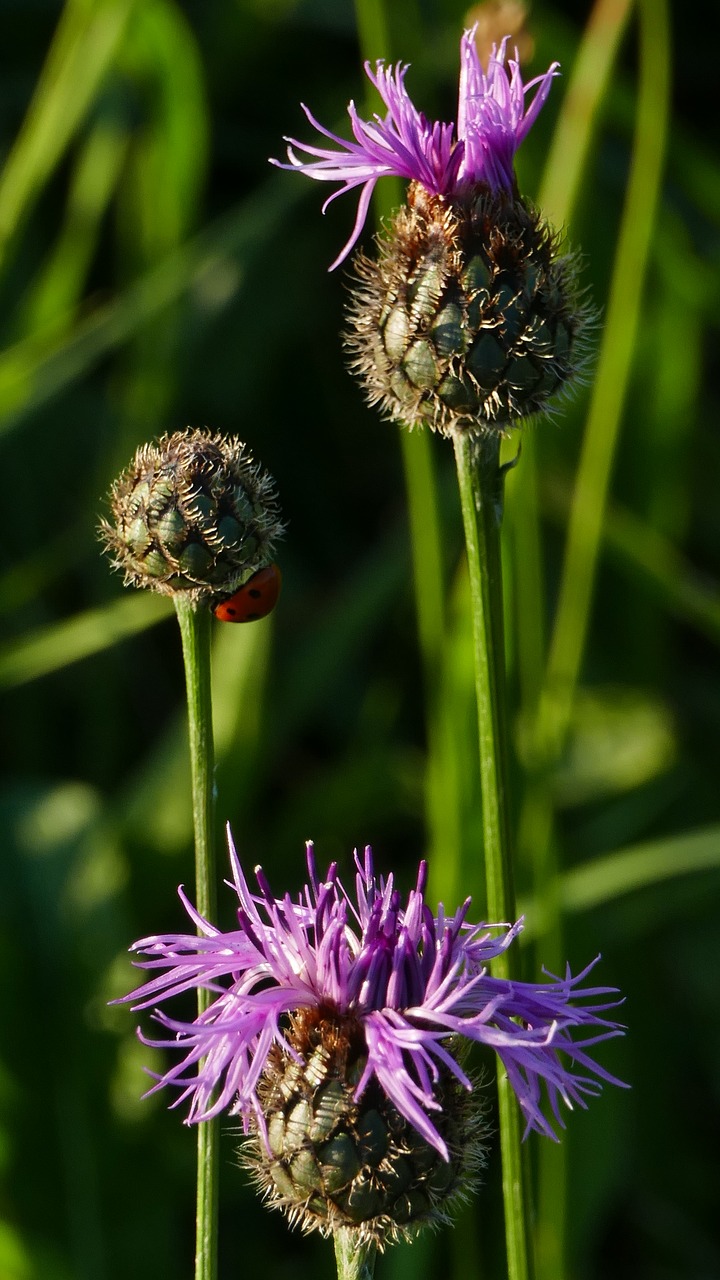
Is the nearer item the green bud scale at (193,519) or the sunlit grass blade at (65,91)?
the green bud scale at (193,519)

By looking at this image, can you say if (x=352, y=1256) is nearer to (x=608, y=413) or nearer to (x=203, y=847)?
(x=203, y=847)

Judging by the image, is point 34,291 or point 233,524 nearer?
point 233,524

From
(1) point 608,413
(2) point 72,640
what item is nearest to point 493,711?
(1) point 608,413

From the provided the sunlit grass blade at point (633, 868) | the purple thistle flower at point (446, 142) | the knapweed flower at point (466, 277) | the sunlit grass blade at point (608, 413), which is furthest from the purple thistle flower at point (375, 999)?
the sunlit grass blade at point (608, 413)

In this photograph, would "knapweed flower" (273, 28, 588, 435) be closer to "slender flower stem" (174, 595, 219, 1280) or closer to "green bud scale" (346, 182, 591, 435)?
"green bud scale" (346, 182, 591, 435)

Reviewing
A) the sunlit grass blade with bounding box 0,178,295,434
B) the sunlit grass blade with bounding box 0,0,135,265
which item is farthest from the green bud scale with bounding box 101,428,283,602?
the sunlit grass blade with bounding box 0,0,135,265

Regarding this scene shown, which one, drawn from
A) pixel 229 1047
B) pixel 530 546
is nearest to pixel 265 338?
pixel 530 546

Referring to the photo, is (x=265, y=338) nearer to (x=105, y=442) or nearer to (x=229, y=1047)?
(x=105, y=442)

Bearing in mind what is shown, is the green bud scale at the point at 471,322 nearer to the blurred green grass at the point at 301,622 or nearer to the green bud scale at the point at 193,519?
the green bud scale at the point at 193,519
